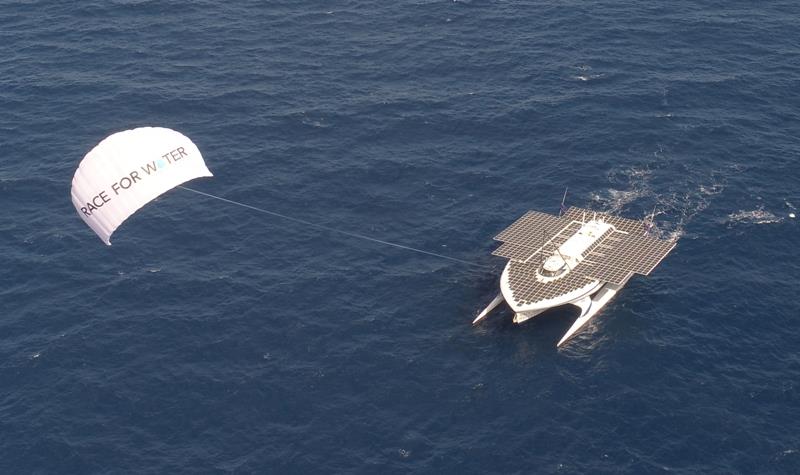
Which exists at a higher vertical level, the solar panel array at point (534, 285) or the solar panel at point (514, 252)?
the solar panel at point (514, 252)

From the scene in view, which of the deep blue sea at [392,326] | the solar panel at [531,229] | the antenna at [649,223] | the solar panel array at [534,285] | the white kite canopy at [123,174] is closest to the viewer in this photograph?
the white kite canopy at [123,174]

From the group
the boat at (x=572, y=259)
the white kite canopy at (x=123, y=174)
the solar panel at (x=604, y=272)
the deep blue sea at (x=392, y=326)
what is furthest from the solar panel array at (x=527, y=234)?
the white kite canopy at (x=123, y=174)

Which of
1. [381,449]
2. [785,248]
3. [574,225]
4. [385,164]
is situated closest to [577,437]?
[381,449]

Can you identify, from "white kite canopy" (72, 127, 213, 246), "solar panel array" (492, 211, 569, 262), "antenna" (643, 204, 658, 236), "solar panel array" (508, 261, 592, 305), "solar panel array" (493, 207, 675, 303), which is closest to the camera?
"white kite canopy" (72, 127, 213, 246)

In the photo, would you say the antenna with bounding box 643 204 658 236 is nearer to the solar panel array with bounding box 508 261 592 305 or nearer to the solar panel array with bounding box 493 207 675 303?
the solar panel array with bounding box 493 207 675 303

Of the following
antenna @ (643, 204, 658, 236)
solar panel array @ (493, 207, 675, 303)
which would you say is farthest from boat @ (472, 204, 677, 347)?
antenna @ (643, 204, 658, 236)

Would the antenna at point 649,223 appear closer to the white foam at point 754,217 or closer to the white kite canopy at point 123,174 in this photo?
the white foam at point 754,217

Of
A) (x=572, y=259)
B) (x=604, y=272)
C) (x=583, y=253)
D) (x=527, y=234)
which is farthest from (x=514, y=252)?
(x=604, y=272)
